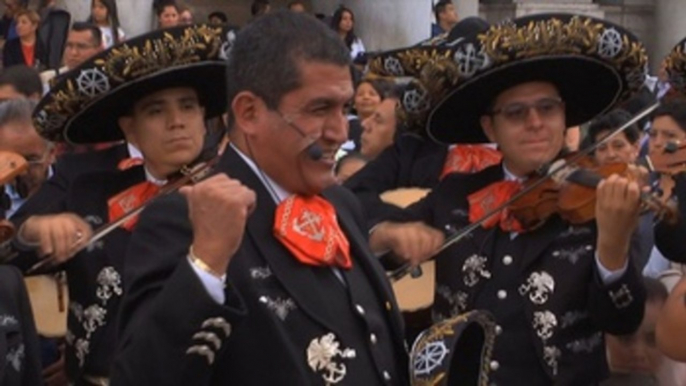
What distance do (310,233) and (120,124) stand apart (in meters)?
1.94

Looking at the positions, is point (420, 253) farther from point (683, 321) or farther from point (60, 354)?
point (60, 354)

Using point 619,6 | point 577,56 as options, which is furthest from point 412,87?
point 619,6

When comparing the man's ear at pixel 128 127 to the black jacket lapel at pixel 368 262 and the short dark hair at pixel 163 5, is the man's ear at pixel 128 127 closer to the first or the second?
the black jacket lapel at pixel 368 262

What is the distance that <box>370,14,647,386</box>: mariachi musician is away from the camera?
158 inches

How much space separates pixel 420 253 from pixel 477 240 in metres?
0.70

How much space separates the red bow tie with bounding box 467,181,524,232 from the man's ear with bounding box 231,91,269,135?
4.96ft

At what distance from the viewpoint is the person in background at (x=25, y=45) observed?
13078mm

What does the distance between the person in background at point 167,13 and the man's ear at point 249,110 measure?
10.2 metres

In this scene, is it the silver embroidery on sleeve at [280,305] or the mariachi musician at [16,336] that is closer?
the silver embroidery on sleeve at [280,305]

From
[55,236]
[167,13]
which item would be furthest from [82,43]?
[55,236]

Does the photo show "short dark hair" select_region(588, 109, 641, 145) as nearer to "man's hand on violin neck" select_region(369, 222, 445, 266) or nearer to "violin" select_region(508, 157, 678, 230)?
"violin" select_region(508, 157, 678, 230)

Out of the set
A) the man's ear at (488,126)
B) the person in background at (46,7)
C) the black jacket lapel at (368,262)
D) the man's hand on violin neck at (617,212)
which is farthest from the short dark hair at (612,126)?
the person in background at (46,7)

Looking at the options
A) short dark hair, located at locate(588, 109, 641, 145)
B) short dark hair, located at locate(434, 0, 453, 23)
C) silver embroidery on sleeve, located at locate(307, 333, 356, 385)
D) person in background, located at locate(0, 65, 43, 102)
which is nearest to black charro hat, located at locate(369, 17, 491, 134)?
short dark hair, located at locate(588, 109, 641, 145)

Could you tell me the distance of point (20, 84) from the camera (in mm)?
8258
